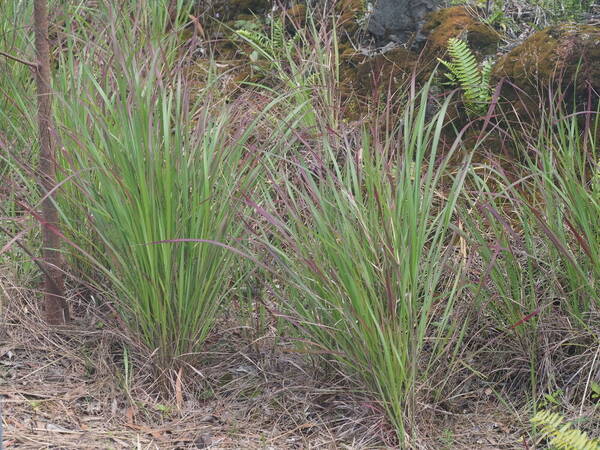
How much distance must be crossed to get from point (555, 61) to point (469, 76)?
43 centimetres

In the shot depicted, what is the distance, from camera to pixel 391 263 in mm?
2400

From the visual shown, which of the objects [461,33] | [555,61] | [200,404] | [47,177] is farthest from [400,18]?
[200,404]

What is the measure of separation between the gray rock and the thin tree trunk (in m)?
2.33

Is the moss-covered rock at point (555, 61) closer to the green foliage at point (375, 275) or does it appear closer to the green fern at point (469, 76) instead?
the green fern at point (469, 76)

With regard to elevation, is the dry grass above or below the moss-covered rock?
below

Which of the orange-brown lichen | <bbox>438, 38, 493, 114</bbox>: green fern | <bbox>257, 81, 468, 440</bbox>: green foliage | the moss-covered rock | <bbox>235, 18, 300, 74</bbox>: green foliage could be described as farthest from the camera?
<bbox>235, 18, 300, 74</bbox>: green foliage

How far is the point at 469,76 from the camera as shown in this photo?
3893mm

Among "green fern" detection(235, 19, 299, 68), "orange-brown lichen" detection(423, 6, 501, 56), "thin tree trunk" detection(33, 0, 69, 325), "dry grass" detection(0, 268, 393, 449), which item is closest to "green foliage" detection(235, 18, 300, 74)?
"green fern" detection(235, 19, 299, 68)

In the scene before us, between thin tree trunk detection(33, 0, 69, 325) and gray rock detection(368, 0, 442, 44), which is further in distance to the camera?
gray rock detection(368, 0, 442, 44)

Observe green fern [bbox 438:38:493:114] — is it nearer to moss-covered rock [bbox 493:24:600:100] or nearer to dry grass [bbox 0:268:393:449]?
moss-covered rock [bbox 493:24:600:100]

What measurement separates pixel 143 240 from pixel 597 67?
2423 mm

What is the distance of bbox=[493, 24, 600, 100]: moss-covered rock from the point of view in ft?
12.2

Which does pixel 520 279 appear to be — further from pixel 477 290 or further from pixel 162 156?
→ pixel 162 156

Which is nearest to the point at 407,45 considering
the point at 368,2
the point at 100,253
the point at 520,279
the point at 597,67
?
the point at 368,2
